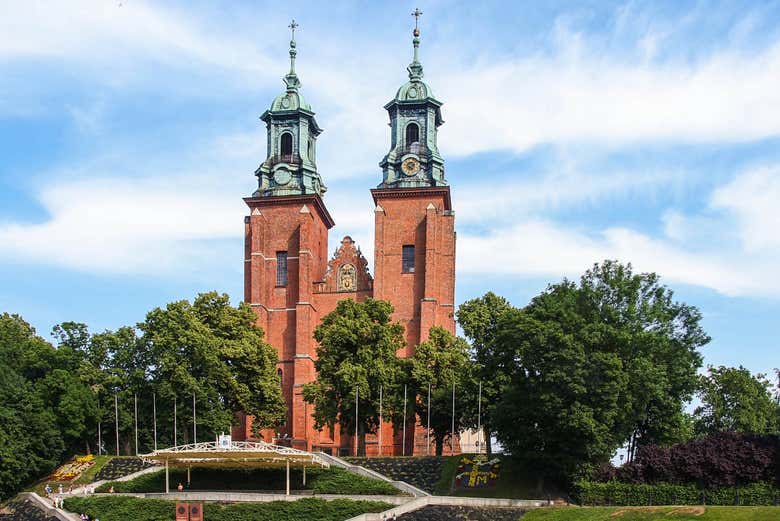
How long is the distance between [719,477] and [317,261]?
38216 millimetres

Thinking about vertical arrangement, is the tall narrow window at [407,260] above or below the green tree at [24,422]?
above

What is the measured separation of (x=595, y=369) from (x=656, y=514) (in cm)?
775

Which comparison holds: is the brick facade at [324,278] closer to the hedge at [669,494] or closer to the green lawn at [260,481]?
the green lawn at [260,481]

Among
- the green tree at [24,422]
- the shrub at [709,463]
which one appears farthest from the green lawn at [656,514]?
the green tree at [24,422]

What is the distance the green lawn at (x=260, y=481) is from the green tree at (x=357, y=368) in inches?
257

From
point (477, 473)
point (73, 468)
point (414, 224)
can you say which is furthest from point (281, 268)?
point (477, 473)

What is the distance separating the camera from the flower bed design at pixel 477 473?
168 ft

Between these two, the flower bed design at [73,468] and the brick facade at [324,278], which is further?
the brick facade at [324,278]

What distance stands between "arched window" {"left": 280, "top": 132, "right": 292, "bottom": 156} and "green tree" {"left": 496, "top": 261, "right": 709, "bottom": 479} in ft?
92.9

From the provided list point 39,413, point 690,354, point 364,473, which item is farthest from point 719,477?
point 39,413

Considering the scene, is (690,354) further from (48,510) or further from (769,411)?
(48,510)

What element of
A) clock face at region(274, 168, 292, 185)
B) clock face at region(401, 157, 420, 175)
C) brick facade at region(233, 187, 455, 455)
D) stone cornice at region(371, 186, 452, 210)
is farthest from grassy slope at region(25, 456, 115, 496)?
clock face at region(401, 157, 420, 175)

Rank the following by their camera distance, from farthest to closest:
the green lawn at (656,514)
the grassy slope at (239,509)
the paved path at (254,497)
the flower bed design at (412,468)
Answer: the flower bed design at (412,468), the paved path at (254,497), the grassy slope at (239,509), the green lawn at (656,514)

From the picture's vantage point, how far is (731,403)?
6406 cm
